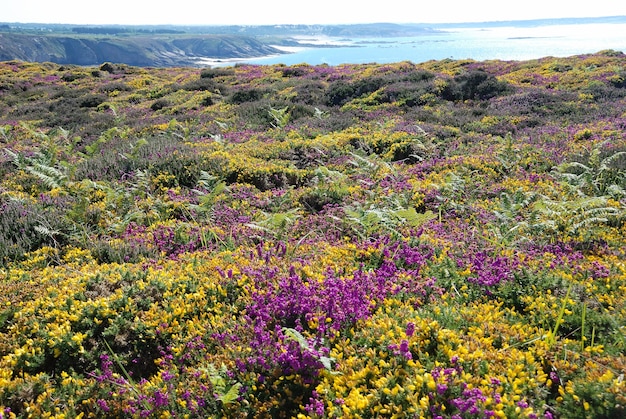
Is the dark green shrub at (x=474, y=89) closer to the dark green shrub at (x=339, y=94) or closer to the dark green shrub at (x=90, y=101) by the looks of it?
the dark green shrub at (x=339, y=94)

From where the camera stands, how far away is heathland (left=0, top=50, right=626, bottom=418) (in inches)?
133

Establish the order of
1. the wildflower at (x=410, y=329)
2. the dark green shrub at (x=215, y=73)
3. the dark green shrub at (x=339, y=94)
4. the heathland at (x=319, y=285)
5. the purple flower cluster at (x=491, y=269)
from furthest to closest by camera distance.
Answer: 1. the dark green shrub at (x=215, y=73)
2. the dark green shrub at (x=339, y=94)
3. the purple flower cluster at (x=491, y=269)
4. the wildflower at (x=410, y=329)
5. the heathland at (x=319, y=285)

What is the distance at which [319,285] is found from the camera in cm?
482

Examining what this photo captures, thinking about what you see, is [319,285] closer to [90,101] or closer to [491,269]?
[491,269]

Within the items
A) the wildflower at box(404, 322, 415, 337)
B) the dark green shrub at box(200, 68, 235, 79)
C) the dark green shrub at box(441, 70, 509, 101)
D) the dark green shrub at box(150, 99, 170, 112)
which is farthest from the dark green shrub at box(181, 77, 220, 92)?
the wildflower at box(404, 322, 415, 337)

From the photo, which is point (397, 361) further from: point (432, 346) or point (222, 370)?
point (222, 370)

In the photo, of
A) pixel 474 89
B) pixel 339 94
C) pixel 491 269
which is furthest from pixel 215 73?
pixel 491 269

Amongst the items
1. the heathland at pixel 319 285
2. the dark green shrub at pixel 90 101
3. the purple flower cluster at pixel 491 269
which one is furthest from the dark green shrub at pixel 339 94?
the purple flower cluster at pixel 491 269

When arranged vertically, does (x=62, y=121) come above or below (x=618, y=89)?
below

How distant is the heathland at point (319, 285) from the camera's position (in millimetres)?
3373

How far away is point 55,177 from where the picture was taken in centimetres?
967

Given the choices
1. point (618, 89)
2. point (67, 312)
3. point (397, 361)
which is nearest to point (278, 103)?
point (618, 89)

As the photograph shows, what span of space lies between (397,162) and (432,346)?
349 inches

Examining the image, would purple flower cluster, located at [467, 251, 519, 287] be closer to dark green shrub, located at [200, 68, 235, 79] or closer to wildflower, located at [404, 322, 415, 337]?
wildflower, located at [404, 322, 415, 337]
